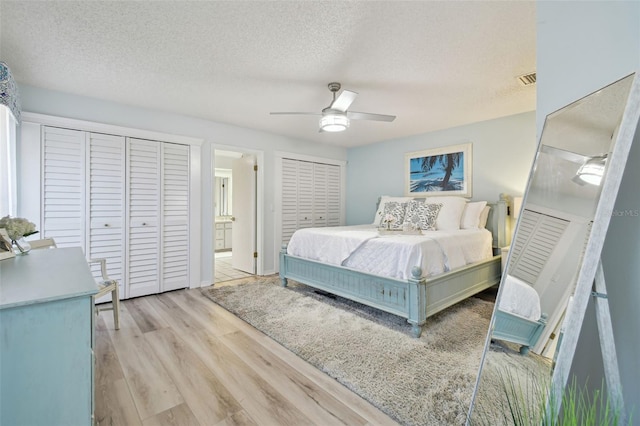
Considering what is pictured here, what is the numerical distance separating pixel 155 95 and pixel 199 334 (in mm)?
2538

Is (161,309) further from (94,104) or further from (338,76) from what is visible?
(338,76)

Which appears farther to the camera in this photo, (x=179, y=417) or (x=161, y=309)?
(x=161, y=309)

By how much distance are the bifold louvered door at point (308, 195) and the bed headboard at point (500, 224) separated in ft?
8.88

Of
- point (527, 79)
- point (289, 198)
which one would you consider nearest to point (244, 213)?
point (289, 198)

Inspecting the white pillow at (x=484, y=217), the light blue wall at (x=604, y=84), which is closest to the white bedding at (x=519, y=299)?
the light blue wall at (x=604, y=84)

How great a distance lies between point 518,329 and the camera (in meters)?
1.18

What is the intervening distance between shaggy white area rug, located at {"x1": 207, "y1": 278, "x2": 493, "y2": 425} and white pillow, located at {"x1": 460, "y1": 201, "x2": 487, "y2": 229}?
93cm

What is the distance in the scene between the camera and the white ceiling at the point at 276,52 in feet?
5.73

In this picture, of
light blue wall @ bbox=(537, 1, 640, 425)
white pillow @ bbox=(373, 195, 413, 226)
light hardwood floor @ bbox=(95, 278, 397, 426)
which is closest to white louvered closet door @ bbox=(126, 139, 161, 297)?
light hardwood floor @ bbox=(95, 278, 397, 426)

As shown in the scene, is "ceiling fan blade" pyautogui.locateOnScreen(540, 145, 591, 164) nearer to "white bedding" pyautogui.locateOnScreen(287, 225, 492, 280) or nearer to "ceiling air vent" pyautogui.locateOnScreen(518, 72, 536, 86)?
"white bedding" pyautogui.locateOnScreen(287, 225, 492, 280)

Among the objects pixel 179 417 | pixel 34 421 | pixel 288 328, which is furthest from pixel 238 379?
pixel 34 421

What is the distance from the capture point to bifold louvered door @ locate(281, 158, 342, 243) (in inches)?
190

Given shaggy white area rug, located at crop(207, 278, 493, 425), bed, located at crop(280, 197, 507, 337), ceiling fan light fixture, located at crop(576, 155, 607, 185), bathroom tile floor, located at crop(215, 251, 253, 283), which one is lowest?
bathroom tile floor, located at crop(215, 251, 253, 283)

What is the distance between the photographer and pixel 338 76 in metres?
2.57
